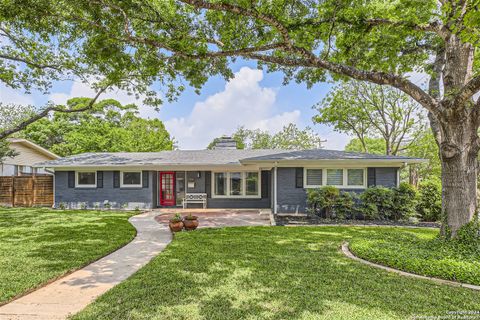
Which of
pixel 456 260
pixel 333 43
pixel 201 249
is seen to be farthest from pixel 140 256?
pixel 333 43

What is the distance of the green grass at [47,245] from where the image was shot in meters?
4.36

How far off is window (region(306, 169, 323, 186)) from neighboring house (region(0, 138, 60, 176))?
19002mm

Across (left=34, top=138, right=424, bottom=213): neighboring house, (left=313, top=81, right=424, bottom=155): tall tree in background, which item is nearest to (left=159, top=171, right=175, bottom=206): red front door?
(left=34, top=138, right=424, bottom=213): neighboring house

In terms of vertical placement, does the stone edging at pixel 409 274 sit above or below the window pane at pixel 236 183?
below

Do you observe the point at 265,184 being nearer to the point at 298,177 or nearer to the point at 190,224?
the point at 298,177

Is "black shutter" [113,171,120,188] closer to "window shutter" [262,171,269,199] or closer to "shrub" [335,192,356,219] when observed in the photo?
"window shutter" [262,171,269,199]

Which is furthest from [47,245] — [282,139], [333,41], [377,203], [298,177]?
[282,139]

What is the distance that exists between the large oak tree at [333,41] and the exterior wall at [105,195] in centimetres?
815

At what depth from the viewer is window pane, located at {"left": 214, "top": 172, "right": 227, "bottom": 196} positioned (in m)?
14.1

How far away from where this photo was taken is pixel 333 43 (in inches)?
311

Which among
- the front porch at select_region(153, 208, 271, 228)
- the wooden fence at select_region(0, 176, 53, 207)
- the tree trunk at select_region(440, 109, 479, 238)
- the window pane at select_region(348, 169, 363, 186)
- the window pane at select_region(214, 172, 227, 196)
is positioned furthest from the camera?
the wooden fence at select_region(0, 176, 53, 207)

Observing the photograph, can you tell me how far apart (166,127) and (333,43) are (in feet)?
99.0

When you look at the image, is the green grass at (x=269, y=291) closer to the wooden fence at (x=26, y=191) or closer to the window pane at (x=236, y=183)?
the window pane at (x=236, y=183)

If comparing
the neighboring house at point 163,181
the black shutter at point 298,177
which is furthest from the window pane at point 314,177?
the neighboring house at point 163,181
